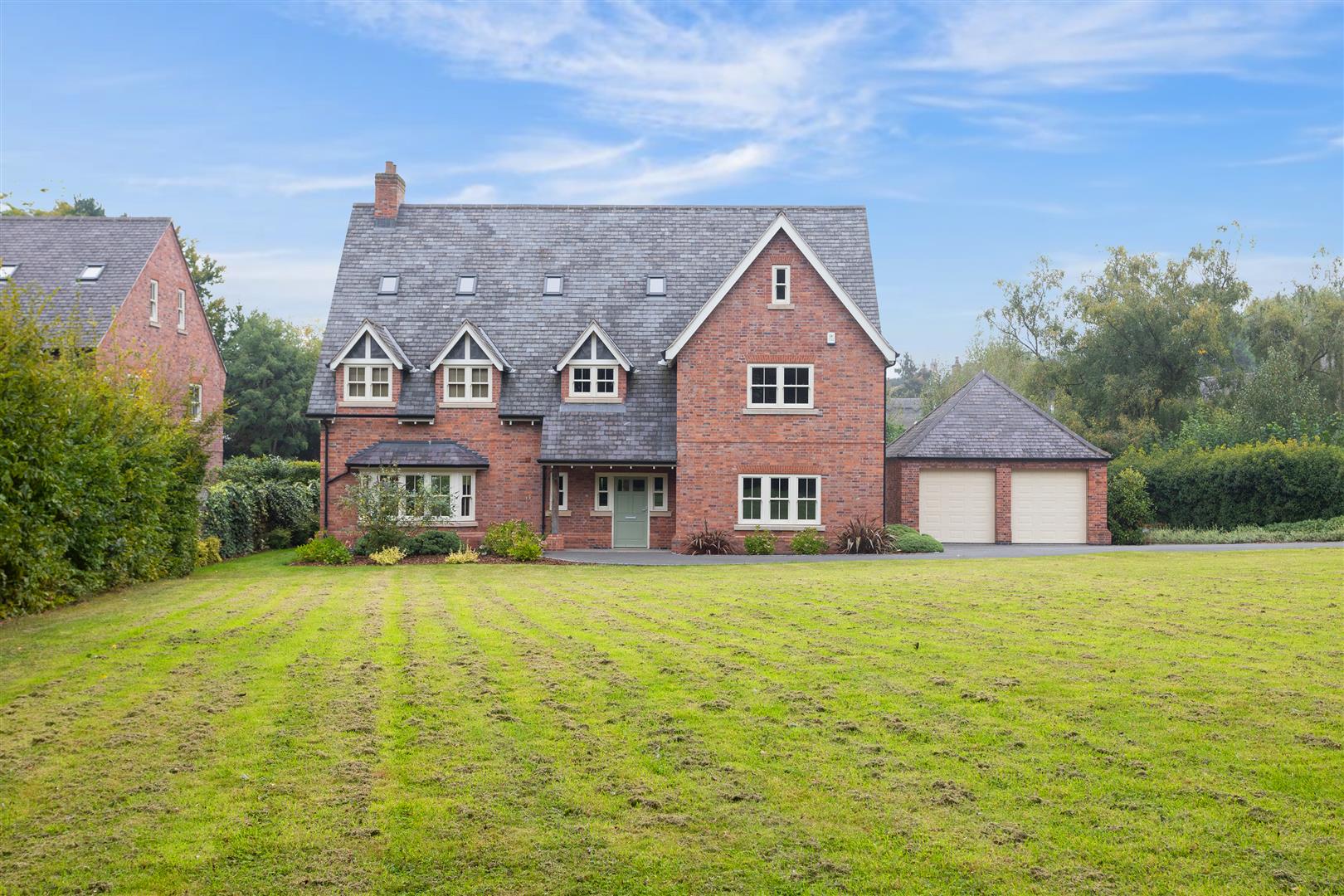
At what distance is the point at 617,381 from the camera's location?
1222 inches

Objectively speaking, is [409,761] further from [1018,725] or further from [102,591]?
[102,591]

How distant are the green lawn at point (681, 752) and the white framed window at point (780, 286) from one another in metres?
15.6

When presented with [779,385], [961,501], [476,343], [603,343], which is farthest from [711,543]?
[961,501]

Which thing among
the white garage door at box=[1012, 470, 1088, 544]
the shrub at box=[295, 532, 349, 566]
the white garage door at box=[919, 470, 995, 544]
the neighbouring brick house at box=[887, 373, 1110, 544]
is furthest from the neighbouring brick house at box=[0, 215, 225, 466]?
the white garage door at box=[1012, 470, 1088, 544]

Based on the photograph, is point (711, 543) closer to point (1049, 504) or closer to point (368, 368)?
point (368, 368)

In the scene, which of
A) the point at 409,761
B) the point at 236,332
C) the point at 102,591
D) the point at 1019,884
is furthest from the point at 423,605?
the point at 236,332

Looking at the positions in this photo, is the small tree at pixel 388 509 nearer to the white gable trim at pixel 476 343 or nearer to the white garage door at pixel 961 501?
the white gable trim at pixel 476 343

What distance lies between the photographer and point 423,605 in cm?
1722

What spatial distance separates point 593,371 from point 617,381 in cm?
76

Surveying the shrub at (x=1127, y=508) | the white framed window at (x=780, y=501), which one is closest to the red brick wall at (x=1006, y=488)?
the shrub at (x=1127, y=508)

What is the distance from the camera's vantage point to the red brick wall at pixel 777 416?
2956cm

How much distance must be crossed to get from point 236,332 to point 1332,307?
184ft

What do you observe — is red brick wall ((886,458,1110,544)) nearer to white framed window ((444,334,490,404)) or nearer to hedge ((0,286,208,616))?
white framed window ((444,334,490,404))

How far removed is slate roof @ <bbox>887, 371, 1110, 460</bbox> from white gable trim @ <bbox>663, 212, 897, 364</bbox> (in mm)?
5072
